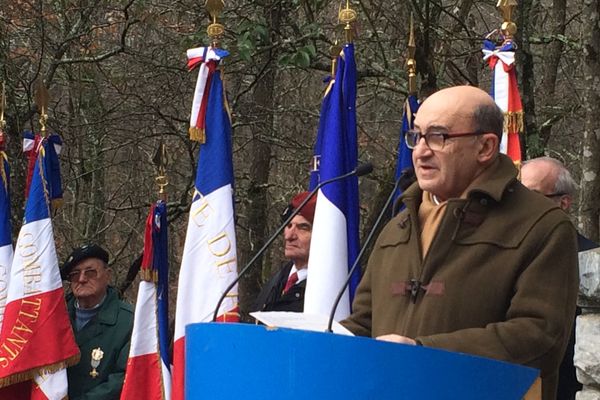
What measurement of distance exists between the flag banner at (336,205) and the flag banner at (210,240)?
18.0 inches

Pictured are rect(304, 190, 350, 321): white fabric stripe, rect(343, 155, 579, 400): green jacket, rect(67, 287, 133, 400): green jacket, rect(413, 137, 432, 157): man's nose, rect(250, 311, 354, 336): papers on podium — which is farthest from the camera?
rect(67, 287, 133, 400): green jacket

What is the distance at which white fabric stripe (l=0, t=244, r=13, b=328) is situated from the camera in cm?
582

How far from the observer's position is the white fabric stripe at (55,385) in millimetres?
5426

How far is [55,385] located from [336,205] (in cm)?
171

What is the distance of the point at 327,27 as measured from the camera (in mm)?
7777

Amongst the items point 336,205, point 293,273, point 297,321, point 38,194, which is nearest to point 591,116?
point 336,205

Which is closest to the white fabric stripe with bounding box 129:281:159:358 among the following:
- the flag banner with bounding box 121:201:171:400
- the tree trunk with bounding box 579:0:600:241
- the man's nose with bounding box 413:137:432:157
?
the flag banner with bounding box 121:201:171:400

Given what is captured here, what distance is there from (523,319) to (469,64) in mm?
5028

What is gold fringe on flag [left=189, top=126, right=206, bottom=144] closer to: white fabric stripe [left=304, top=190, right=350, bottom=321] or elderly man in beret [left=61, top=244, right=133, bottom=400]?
white fabric stripe [left=304, top=190, right=350, bottom=321]

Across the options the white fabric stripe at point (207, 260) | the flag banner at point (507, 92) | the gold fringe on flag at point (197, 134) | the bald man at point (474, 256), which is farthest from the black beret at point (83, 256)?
the bald man at point (474, 256)

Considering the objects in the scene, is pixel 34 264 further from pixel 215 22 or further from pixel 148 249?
pixel 215 22

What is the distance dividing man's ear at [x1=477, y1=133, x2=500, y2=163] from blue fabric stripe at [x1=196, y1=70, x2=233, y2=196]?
2665 mm

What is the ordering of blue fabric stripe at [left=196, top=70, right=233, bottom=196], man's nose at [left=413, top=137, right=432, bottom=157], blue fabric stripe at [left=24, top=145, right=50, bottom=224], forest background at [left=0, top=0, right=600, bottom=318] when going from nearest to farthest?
man's nose at [left=413, top=137, right=432, bottom=157] → blue fabric stripe at [left=196, top=70, right=233, bottom=196] → blue fabric stripe at [left=24, top=145, right=50, bottom=224] → forest background at [left=0, top=0, right=600, bottom=318]

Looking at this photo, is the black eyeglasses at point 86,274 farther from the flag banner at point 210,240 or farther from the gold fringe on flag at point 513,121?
the gold fringe on flag at point 513,121
